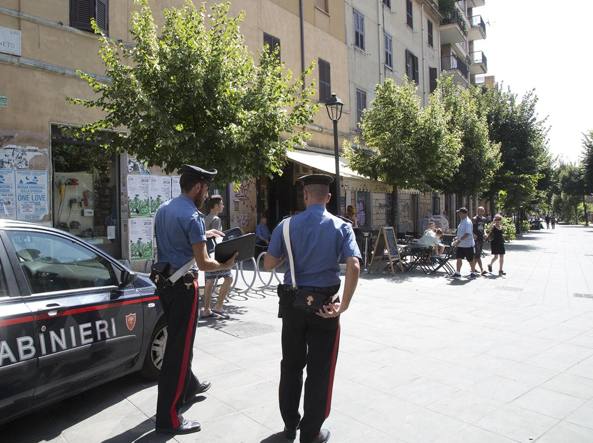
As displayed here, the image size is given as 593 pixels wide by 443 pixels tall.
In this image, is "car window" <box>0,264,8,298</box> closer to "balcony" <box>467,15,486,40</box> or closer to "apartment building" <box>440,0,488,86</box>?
"apartment building" <box>440,0,488,86</box>

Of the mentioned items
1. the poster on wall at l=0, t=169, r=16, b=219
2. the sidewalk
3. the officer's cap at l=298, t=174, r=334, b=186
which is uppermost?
the poster on wall at l=0, t=169, r=16, b=219

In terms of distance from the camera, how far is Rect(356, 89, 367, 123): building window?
2045 cm

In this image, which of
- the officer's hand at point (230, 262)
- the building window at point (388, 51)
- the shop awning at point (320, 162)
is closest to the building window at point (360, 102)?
the building window at point (388, 51)

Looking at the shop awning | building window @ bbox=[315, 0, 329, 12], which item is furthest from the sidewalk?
building window @ bbox=[315, 0, 329, 12]

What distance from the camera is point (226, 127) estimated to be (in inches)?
310

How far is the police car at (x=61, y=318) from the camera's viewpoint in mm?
3084

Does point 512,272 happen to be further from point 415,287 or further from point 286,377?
point 286,377

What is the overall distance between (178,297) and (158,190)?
28.8 feet

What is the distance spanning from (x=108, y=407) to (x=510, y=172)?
936 inches

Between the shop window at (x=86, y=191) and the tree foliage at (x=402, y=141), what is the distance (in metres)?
7.71

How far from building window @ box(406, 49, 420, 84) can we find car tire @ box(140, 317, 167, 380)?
2345cm

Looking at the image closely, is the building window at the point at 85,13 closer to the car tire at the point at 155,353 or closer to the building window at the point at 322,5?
the car tire at the point at 155,353

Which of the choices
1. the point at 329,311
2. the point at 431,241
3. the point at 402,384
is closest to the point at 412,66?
the point at 431,241

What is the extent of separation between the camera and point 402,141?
14555 millimetres
